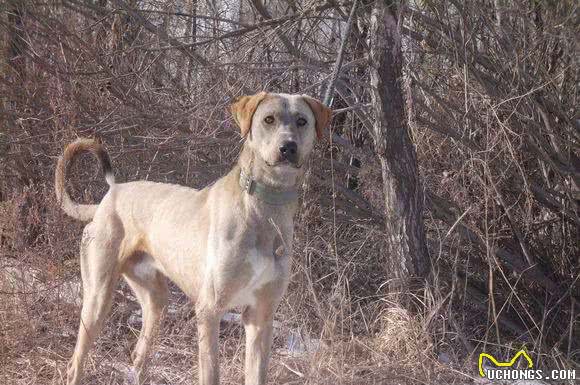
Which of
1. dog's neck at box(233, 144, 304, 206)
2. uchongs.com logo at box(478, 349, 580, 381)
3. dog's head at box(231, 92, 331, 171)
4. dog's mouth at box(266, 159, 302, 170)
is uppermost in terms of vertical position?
dog's head at box(231, 92, 331, 171)

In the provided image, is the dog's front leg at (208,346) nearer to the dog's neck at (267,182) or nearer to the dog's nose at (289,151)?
the dog's neck at (267,182)

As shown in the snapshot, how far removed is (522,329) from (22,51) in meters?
4.76

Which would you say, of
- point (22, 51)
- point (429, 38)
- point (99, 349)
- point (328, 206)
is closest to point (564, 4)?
point (429, 38)

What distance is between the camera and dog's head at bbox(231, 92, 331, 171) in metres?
3.51

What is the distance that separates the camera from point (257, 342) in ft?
12.3

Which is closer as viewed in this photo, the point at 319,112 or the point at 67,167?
the point at 319,112

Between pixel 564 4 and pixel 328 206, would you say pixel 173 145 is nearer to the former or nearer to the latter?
pixel 328 206

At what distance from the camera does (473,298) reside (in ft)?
→ 19.0

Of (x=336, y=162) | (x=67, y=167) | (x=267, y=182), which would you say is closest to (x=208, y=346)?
(x=267, y=182)

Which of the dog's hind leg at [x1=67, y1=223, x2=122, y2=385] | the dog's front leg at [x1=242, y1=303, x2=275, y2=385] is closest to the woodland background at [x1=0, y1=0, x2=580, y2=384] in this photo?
the dog's hind leg at [x1=67, y1=223, x2=122, y2=385]

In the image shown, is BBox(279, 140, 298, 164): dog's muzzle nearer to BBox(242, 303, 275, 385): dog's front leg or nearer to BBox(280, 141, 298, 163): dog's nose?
BBox(280, 141, 298, 163): dog's nose

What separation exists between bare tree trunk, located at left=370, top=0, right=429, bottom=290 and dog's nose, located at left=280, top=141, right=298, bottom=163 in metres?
1.28

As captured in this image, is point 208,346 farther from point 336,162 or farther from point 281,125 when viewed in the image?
point 336,162

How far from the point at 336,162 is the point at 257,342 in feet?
7.10
